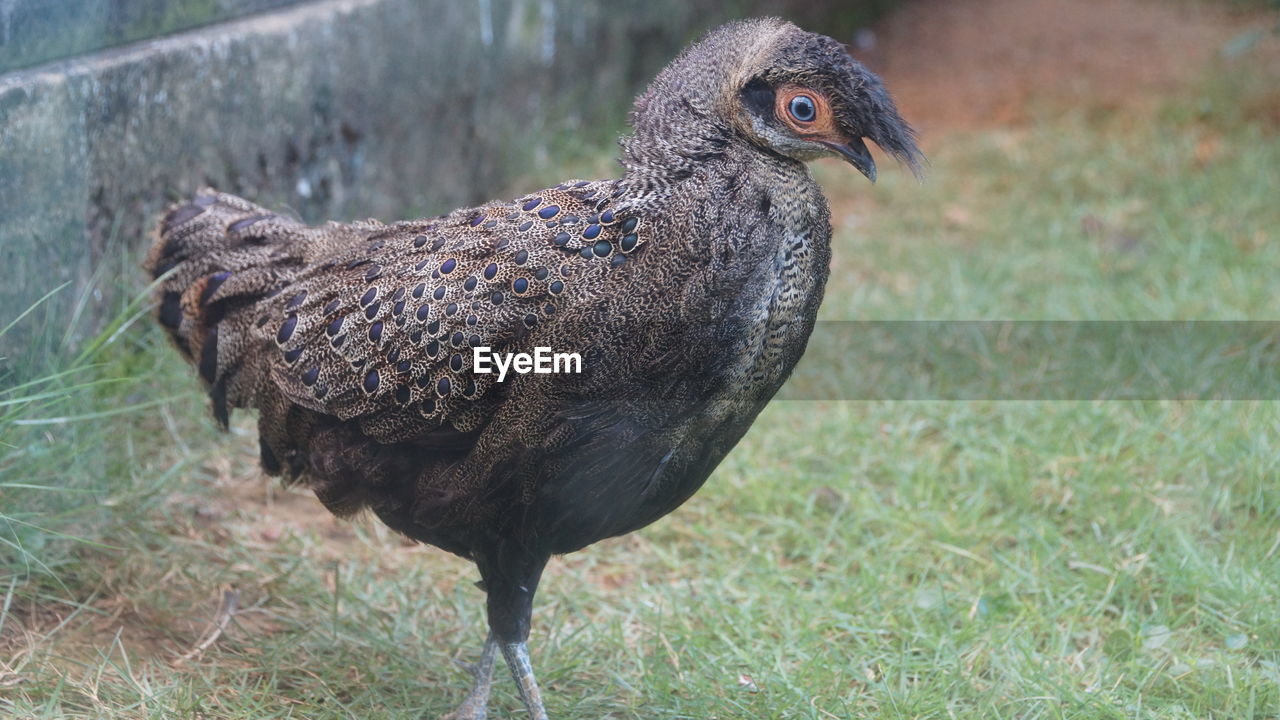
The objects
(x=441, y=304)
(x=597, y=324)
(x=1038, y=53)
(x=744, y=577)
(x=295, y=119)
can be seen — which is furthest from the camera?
(x=1038, y=53)

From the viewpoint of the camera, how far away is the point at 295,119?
4.65 metres

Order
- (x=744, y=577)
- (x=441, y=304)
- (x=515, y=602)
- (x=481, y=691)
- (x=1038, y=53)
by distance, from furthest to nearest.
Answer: (x=1038, y=53), (x=744, y=577), (x=481, y=691), (x=515, y=602), (x=441, y=304)

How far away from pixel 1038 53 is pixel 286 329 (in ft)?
22.9

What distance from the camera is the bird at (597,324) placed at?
8.35 feet

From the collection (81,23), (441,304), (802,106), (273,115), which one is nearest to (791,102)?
(802,106)

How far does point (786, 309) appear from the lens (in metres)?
2.58

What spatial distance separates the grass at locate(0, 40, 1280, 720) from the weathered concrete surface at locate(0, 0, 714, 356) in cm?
37

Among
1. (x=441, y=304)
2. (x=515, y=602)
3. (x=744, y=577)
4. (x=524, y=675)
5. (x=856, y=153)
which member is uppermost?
(x=856, y=153)

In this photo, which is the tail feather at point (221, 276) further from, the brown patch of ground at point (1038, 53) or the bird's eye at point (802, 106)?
the brown patch of ground at point (1038, 53)

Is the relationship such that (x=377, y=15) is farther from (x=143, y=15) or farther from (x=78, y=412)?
(x=78, y=412)

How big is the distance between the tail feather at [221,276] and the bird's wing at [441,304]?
197mm

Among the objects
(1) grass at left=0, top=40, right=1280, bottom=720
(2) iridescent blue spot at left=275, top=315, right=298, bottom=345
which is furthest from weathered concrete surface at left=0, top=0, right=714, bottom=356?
(2) iridescent blue spot at left=275, top=315, right=298, bottom=345

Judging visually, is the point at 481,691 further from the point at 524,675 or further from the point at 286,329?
the point at 286,329

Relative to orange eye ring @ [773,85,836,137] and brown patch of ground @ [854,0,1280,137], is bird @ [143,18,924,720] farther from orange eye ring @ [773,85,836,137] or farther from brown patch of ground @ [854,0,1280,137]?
brown patch of ground @ [854,0,1280,137]
